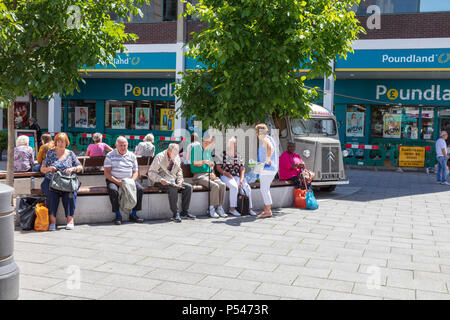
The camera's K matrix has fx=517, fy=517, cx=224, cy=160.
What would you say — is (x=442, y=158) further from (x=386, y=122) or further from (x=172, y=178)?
(x=172, y=178)

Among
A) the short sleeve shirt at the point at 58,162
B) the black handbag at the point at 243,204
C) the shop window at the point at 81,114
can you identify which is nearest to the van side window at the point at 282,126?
the black handbag at the point at 243,204

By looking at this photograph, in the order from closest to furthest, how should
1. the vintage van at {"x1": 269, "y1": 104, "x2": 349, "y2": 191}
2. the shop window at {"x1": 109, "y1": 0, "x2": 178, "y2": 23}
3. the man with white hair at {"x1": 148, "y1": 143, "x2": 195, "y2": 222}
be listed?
the man with white hair at {"x1": 148, "y1": 143, "x2": 195, "y2": 222} < the vintage van at {"x1": 269, "y1": 104, "x2": 349, "y2": 191} < the shop window at {"x1": 109, "y1": 0, "x2": 178, "y2": 23}

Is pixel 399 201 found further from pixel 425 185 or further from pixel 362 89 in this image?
pixel 362 89

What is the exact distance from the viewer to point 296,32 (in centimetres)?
927

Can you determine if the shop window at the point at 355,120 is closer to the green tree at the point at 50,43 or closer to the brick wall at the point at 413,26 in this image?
the brick wall at the point at 413,26

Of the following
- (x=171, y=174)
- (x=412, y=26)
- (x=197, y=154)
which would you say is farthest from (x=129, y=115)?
(x=171, y=174)

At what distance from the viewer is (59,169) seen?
7715mm

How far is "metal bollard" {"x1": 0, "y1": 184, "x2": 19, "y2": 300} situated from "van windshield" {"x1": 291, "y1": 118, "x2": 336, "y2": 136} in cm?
880

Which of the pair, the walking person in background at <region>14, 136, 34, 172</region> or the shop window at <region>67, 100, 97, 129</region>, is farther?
the shop window at <region>67, 100, 97, 129</region>

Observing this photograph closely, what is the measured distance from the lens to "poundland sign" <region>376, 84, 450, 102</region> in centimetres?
2016

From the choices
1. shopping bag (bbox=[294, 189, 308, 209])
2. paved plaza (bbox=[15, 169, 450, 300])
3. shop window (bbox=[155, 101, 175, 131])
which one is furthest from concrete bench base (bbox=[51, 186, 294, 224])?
shop window (bbox=[155, 101, 175, 131])

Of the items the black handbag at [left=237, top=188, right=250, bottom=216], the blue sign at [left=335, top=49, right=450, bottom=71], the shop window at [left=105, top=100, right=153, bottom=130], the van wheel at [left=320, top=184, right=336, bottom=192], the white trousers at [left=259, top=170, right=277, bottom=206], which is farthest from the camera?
the shop window at [left=105, top=100, right=153, bottom=130]

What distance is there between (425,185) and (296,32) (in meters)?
8.00

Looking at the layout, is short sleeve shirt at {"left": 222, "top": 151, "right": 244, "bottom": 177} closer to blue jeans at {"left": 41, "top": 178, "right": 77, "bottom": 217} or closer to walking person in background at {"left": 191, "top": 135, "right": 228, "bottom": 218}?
walking person in background at {"left": 191, "top": 135, "right": 228, "bottom": 218}
